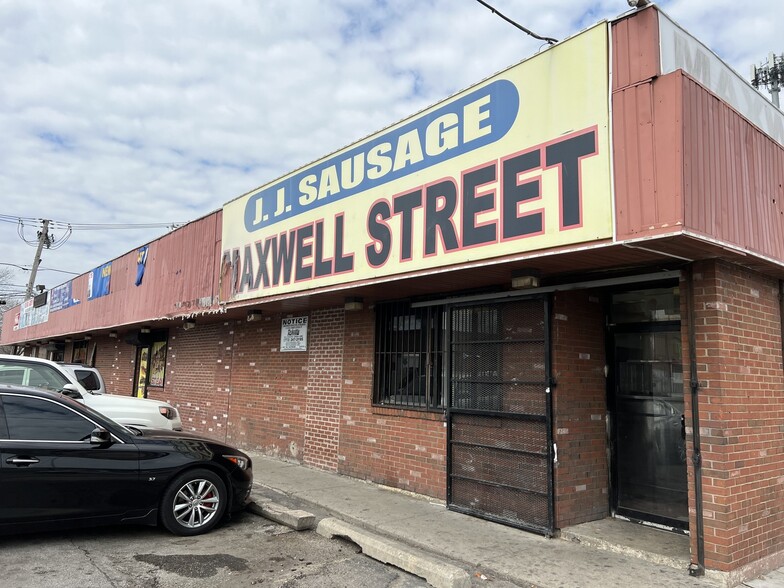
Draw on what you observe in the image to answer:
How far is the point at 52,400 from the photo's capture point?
229 inches

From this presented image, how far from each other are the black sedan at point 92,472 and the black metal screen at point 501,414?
2.77 m

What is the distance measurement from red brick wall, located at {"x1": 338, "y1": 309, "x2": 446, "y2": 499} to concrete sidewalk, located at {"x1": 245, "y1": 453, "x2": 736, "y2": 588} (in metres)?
0.24

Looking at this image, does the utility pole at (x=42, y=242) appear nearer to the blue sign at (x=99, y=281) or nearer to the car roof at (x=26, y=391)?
the blue sign at (x=99, y=281)

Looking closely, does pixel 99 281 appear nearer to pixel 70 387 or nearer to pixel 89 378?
pixel 89 378

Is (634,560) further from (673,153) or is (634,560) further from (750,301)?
(673,153)

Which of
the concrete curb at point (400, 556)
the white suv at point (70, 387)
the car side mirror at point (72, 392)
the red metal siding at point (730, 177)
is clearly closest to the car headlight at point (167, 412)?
the white suv at point (70, 387)

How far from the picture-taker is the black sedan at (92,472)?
541cm

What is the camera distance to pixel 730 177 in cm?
493

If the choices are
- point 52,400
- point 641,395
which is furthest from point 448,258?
point 52,400

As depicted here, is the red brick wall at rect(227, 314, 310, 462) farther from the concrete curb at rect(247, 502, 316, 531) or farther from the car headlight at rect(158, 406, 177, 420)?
the concrete curb at rect(247, 502, 316, 531)

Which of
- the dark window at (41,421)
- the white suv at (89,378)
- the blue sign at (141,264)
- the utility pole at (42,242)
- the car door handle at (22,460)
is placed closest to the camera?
the car door handle at (22,460)

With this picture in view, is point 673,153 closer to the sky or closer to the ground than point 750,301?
closer to the sky

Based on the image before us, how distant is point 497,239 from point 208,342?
10.00 meters

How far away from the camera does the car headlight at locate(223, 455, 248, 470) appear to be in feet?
21.6
